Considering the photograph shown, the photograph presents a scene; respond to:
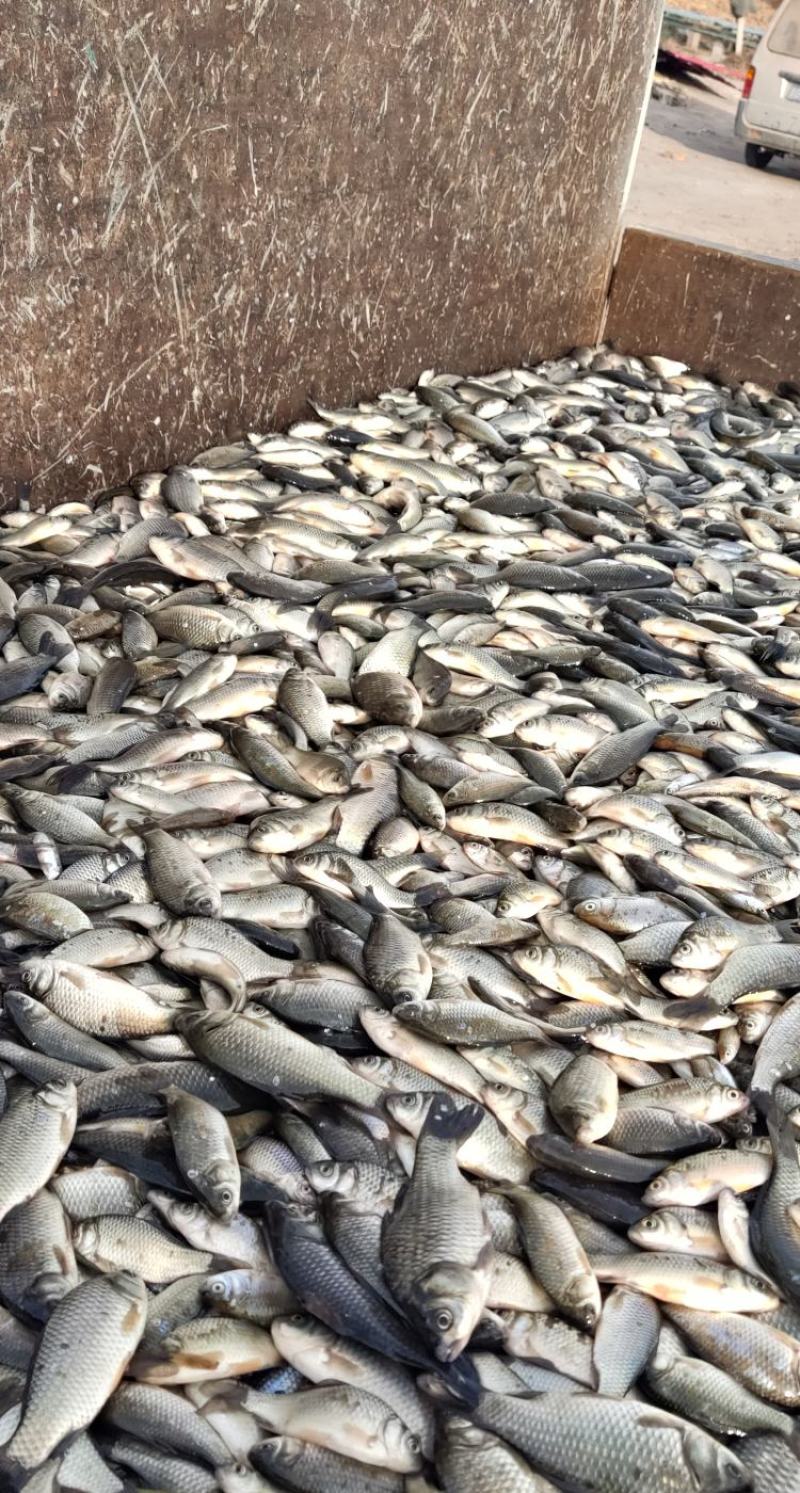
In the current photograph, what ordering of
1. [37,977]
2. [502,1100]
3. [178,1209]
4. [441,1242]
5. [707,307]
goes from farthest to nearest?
[707,307] < [37,977] < [502,1100] < [178,1209] < [441,1242]

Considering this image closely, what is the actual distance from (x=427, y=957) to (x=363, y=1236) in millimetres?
680

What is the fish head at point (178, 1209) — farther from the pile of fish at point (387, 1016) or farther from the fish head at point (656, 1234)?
the fish head at point (656, 1234)

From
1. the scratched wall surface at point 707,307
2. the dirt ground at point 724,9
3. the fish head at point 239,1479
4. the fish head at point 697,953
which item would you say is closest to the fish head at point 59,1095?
the fish head at point 239,1479

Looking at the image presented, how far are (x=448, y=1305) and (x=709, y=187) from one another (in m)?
14.6

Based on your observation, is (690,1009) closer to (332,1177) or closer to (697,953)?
(697,953)

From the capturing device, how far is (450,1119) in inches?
88.7

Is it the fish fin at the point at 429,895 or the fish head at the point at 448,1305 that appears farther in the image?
the fish fin at the point at 429,895

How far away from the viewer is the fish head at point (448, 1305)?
187 cm

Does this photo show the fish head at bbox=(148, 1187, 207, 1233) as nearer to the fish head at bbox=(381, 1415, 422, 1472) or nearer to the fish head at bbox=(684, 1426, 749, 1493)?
the fish head at bbox=(381, 1415, 422, 1472)

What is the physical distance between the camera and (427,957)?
262cm

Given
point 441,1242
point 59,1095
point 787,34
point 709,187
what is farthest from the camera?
point 787,34

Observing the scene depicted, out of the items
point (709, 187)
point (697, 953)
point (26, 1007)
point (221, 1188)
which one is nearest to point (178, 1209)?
point (221, 1188)

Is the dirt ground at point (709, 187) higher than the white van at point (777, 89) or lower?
lower

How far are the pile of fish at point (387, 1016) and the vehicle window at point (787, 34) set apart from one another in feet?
47.2
